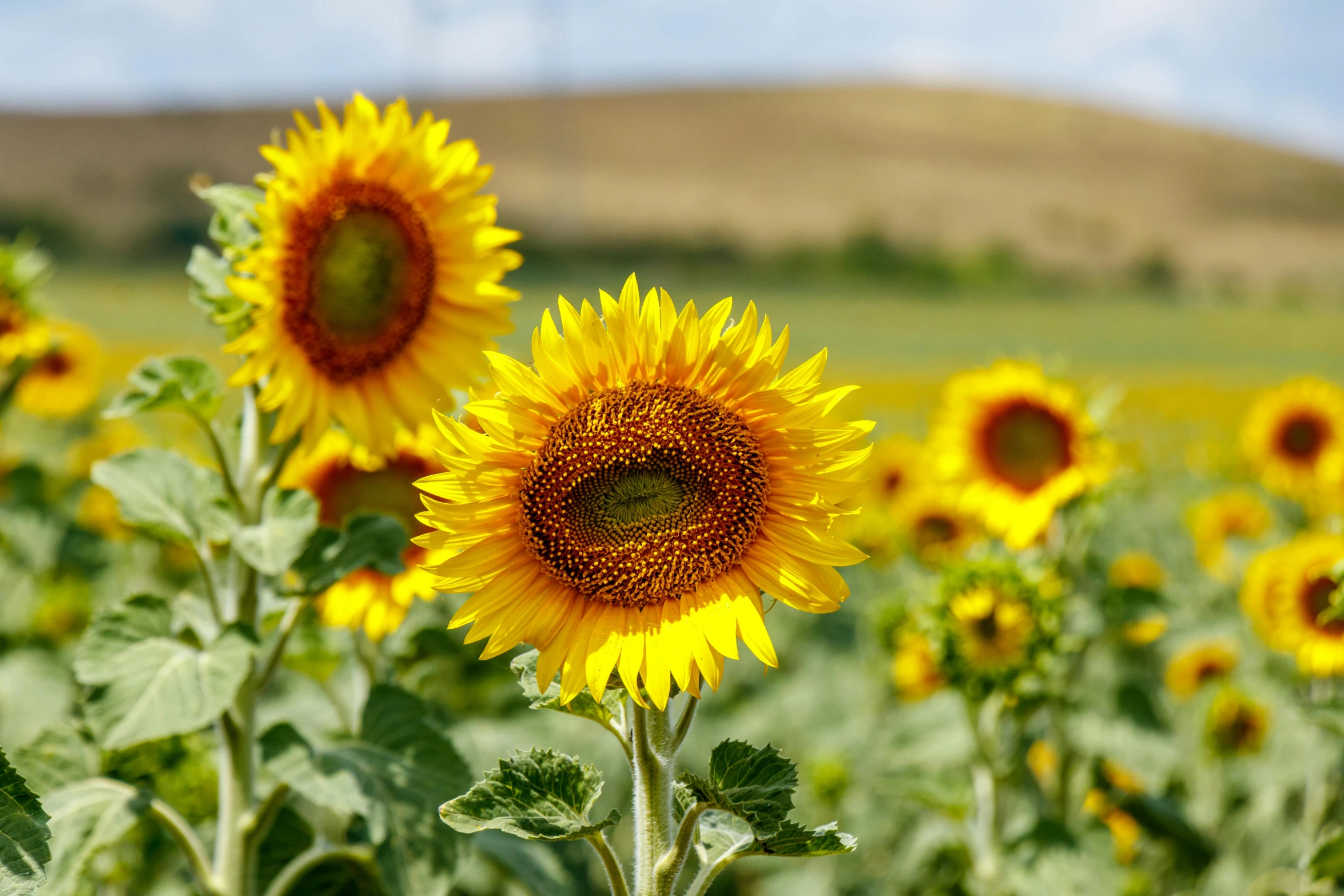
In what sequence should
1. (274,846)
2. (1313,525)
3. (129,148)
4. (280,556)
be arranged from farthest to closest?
(129,148) → (1313,525) → (274,846) → (280,556)

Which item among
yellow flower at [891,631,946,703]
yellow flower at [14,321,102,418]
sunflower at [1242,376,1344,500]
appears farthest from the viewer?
yellow flower at [14,321,102,418]

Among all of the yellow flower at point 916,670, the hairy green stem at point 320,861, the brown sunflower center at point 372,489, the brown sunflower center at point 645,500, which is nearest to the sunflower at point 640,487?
the brown sunflower center at point 645,500

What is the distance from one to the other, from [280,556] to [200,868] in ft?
2.05

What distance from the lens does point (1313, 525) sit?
5340mm

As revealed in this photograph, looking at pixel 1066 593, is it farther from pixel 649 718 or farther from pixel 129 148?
pixel 129 148

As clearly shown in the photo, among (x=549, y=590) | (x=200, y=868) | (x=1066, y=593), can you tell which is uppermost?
(x=1066, y=593)

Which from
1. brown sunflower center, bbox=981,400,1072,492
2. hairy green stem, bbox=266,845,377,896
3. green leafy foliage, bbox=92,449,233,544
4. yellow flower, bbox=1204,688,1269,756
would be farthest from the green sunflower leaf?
yellow flower, bbox=1204,688,1269,756

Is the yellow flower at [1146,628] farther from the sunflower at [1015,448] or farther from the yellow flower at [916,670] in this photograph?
the yellow flower at [916,670]

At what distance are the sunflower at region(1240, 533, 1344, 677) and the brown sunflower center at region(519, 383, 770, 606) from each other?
7.99 ft

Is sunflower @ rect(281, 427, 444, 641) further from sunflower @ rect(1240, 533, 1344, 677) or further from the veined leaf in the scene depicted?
sunflower @ rect(1240, 533, 1344, 677)

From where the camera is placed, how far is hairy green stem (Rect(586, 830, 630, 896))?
1.36 metres

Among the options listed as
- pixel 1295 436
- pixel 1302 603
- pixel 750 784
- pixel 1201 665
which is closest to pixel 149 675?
pixel 750 784

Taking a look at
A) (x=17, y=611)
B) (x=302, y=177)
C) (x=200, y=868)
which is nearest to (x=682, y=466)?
(x=302, y=177)

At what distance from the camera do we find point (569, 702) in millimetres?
1338
